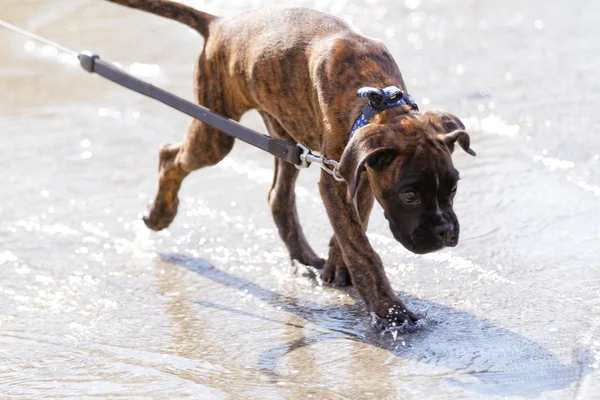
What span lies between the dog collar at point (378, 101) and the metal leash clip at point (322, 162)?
0.55 feet

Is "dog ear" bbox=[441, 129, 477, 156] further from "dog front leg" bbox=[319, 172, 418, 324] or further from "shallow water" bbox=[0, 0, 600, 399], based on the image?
"shallow water" bbox=[0, 0, 600, 399]

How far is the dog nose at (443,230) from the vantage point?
4.32m

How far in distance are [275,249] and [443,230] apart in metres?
1.87

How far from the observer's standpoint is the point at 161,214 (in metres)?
6.11

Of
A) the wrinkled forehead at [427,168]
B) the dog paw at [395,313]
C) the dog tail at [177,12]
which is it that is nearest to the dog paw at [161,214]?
the dog tail at [177,12]

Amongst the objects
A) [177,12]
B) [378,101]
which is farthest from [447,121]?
[177,12]

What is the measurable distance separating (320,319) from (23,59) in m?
5.45

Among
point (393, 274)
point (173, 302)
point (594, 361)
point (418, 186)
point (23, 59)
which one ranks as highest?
point (418, 186)

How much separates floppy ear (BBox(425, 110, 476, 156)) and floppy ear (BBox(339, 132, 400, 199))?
0.82ft

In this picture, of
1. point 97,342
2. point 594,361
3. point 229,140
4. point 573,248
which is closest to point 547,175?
point 573,248

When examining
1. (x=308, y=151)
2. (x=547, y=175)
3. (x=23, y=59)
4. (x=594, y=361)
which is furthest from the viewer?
(x=23, y=59)

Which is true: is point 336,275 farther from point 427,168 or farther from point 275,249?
point 427,168

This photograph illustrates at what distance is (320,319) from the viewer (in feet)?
16.4

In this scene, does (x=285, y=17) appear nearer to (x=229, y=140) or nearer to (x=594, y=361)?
Answer: (x=229, y=140)
